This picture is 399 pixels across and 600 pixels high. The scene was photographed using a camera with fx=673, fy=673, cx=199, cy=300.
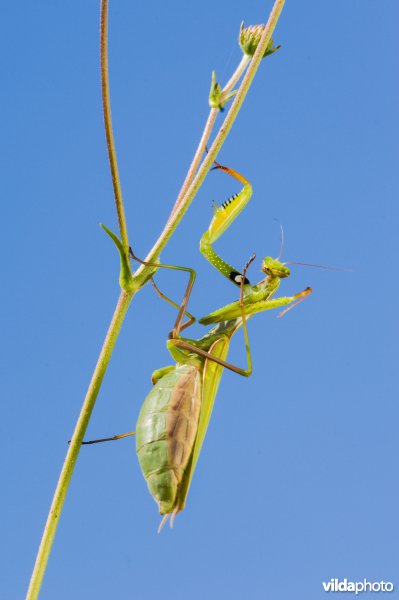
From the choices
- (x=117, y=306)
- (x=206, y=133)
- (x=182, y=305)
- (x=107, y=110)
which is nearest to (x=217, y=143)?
(x=206, y=133)

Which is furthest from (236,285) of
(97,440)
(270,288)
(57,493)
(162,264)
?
(57,493)

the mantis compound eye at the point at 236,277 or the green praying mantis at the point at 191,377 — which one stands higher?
the mantis compound eye at the point at 236,277

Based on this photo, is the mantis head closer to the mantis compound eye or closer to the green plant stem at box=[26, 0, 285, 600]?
the mantis compound eye

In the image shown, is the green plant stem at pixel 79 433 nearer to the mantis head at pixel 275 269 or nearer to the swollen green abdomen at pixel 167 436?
the swollen green abdomen at pixel 167 436

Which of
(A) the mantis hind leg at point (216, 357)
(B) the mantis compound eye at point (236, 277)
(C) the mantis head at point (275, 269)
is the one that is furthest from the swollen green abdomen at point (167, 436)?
(C) the mantis head at point (275, 269)

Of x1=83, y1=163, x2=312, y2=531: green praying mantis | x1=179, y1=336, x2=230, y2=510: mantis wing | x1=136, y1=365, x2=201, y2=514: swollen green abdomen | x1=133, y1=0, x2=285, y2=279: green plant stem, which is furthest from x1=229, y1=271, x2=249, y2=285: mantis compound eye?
x1=133, y1=0, x2=285, y2=279: green plant stem

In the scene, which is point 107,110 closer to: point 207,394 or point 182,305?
point 182,305

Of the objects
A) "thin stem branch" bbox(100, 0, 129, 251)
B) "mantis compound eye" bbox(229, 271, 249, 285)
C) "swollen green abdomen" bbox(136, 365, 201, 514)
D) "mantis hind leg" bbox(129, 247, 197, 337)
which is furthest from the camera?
"mantis compound eye" bbox(229, 271, 249, 285)

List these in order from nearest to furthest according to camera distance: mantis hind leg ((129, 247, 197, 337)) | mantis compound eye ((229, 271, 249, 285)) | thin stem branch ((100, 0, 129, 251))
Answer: thin stem branch ((100, 0, 129, 251)) → mantis hind leg ((129, 247, 197, 337)) → mantis compound eye ((229, 271, 249, 285))
